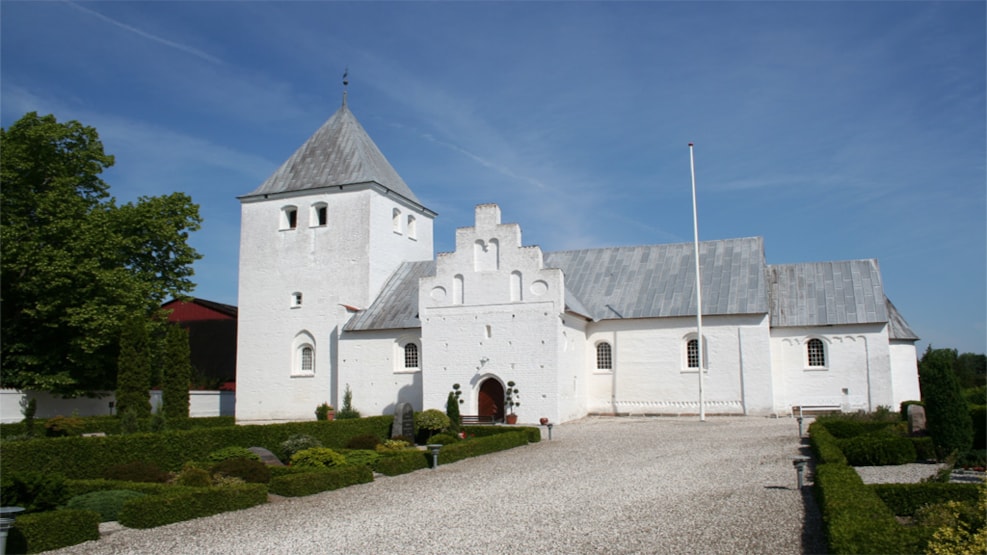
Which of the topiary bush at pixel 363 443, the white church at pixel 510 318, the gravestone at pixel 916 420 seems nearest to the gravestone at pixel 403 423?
the topiary bush at pixel 363 443

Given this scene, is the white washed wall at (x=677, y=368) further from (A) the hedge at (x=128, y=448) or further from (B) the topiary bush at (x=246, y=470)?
(B) the topiary bush at (x=246, y=470)

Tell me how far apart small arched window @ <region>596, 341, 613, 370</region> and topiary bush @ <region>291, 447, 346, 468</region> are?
53.7 ft

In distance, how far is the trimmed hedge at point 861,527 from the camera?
667cm

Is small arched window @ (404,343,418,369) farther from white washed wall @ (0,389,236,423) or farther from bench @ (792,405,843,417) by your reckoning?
bench @ (792,405,843,417)

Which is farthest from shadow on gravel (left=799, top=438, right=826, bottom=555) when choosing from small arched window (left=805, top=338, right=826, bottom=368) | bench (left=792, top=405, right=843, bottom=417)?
small arched window (left=805, top=338, right=826, bottom=368)

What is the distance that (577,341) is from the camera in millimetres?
28531

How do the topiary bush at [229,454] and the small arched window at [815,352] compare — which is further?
the small arched window at [815,352]

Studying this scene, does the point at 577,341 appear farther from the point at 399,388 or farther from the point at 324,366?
the point at 324,366

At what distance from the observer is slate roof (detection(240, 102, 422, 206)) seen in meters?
31.8

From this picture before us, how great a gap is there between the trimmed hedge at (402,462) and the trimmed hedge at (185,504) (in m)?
3.32

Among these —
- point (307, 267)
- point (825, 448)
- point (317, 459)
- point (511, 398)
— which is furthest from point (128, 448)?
point (307, 267)

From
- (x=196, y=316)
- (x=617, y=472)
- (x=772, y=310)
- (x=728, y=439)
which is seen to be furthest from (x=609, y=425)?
(x=196, y=316)

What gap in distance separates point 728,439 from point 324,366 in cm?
1681

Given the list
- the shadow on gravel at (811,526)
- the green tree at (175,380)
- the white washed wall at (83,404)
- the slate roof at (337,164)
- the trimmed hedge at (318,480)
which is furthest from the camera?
the slate roof at (337,164)
